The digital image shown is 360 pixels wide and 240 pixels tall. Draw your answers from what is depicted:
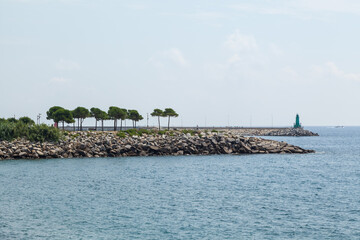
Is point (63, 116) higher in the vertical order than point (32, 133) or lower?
higher

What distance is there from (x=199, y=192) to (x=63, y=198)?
1131 centimetres

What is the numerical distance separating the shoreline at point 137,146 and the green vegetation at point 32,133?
1.40m

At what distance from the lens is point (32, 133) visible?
7012 cm

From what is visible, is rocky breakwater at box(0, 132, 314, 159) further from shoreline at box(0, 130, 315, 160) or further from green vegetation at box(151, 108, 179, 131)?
green vegetation at box(151, 108, 179, 131)

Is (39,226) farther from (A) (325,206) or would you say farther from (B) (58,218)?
(A) (325,206)

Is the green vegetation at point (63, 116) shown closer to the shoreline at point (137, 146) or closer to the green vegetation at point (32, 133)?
the shoreline at point (137, 146)

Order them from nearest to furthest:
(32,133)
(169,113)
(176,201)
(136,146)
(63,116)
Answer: (176,201)
(32,133)
(136,146)
(63,116)
(169,113)

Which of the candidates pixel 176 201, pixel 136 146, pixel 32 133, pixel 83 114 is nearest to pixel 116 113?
pixel 83 114

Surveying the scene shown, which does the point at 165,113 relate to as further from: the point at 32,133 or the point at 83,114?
the point at 32,133

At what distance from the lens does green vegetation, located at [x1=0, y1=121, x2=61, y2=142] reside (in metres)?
69.4

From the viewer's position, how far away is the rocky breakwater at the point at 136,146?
64.7 m

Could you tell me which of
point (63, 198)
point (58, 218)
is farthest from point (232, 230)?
point (63, 198)

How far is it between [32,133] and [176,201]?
44459mm

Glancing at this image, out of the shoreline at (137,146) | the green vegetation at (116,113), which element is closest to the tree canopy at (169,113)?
the green vegetation at (116,113)
